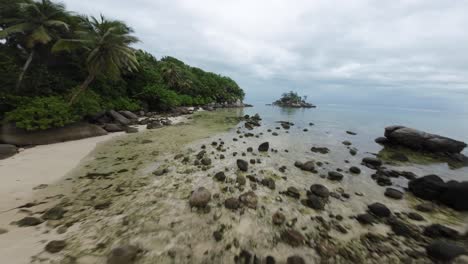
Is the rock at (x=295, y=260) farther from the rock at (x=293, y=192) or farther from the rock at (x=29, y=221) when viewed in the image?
the rock at (x=29, y=221)

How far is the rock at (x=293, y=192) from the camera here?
272 inches

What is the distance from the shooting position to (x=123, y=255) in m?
Result: 3.66

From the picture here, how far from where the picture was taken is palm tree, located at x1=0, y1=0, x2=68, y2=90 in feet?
49.7

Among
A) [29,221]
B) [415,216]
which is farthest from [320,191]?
[29,221]

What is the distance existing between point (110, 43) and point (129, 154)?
13.1m

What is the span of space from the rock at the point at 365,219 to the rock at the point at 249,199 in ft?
11.0

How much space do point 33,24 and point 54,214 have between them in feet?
69.9

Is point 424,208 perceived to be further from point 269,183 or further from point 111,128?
point 111,128

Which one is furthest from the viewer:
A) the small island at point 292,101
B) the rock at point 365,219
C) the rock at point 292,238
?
the small island at point 292,101

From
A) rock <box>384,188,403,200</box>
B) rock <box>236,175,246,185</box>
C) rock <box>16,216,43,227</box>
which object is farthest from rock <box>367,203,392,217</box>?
rock <box>16,216,43,227</box>

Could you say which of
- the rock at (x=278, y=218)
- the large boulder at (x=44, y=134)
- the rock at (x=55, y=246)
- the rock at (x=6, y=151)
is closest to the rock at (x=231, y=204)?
the rock at (x=278, y=218)

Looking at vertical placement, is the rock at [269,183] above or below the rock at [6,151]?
below

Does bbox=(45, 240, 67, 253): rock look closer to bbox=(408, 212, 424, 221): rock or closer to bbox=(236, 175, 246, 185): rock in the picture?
bbox=(236, 175, 246, 185): rock

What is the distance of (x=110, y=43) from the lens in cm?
1689
